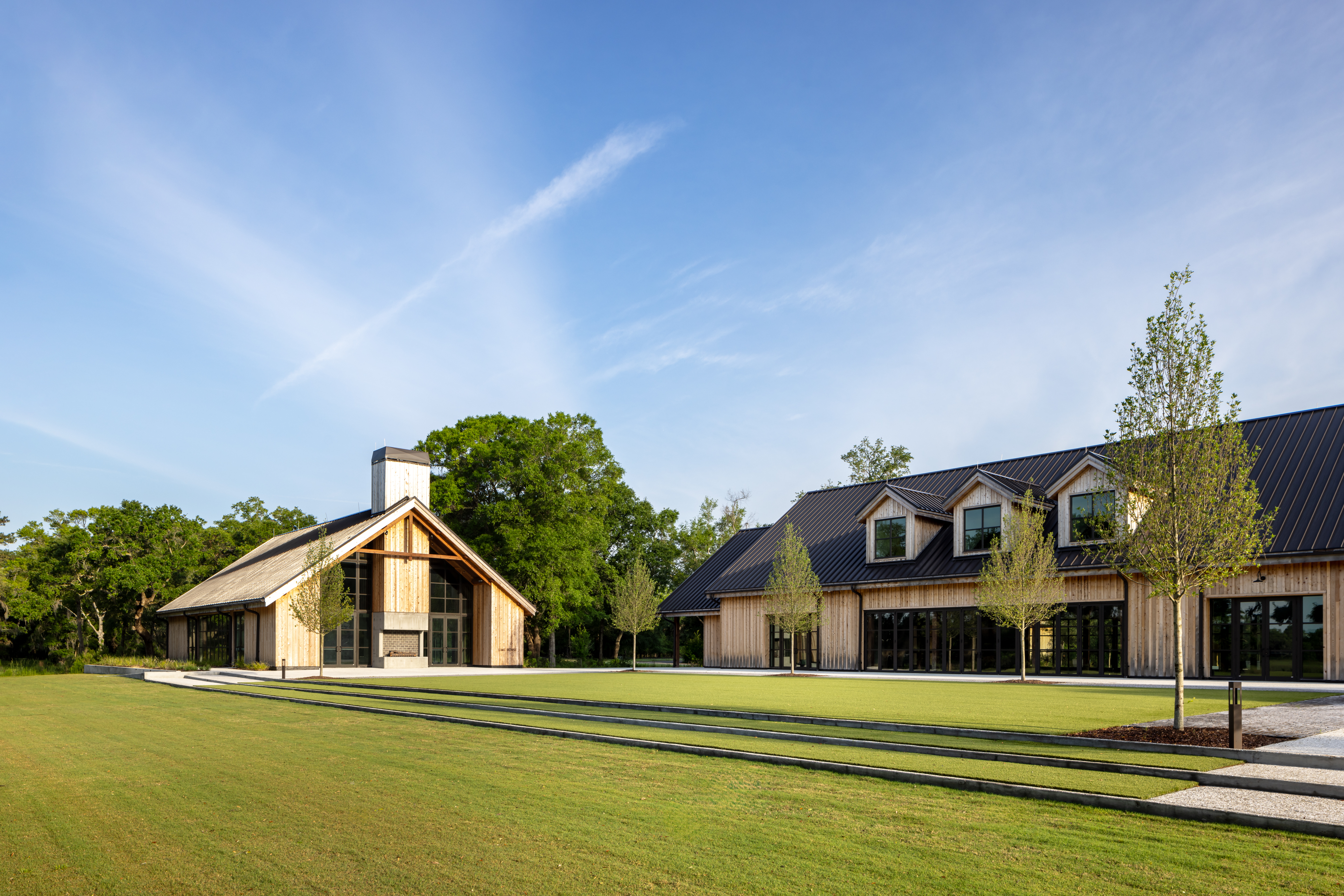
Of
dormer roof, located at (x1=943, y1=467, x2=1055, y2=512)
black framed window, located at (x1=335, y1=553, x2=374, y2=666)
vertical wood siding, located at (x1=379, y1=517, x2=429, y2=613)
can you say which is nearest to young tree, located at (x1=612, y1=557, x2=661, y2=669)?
vertical wood siding, located at (x1=379, y1=517, x2=429, y2=613)

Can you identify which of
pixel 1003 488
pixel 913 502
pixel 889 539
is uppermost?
pixel 1003 488

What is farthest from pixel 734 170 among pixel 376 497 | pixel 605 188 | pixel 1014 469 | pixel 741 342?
pixel 376 497

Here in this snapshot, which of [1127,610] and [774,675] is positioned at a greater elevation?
[1127,610]

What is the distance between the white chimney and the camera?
39719 mm

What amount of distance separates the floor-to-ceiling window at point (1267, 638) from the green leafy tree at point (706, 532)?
37.1 metres

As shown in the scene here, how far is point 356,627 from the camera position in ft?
120

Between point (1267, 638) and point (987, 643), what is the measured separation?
7.90 meters

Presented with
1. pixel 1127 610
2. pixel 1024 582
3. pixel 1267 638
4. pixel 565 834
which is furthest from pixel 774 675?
pixel 565 834

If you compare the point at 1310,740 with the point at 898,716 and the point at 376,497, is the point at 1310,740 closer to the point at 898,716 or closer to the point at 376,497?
the point at 898,716

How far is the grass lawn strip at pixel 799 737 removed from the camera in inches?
362

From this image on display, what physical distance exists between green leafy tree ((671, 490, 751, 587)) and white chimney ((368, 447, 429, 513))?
78.2 feet

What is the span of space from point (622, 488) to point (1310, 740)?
4743cm

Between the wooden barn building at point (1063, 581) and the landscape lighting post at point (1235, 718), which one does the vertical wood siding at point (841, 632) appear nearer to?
the wooden barn building at point (1063, 581)

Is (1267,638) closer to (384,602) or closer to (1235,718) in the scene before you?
(1235,718)
